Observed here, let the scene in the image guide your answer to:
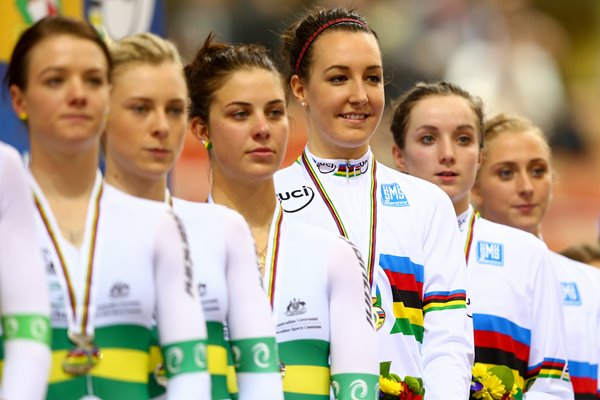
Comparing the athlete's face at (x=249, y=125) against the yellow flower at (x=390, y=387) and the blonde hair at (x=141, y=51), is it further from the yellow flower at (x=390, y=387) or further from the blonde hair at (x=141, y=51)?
the yellow flower at (x=390, y=387)

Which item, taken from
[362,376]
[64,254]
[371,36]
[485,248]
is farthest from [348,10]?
[64,254]

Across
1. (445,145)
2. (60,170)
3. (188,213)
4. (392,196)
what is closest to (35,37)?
(60,170)

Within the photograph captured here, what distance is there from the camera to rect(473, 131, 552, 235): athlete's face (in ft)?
23.4

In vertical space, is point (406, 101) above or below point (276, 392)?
above

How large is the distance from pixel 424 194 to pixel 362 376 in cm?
123

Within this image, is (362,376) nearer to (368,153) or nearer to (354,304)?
(354,304)

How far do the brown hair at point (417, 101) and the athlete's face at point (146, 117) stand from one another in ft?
7.41

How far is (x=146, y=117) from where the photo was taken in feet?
14.4

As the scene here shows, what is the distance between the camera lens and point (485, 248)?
21.0 feet

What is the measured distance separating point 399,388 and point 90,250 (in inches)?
62.7

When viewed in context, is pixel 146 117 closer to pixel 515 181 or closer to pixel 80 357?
pixel 80 357

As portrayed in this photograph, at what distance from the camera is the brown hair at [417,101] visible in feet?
21.6

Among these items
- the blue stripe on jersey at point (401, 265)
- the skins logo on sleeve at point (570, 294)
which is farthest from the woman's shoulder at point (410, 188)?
the skins logo on sleeve at point (570, 294)

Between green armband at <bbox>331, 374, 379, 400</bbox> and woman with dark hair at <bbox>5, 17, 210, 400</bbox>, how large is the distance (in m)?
0.65
